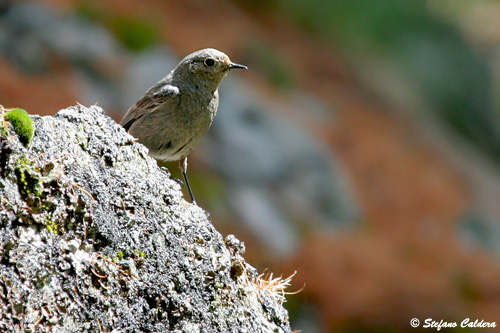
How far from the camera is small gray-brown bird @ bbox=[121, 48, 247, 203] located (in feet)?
24.2

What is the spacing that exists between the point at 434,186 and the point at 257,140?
675 cm

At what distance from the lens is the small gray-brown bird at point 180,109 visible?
7383mm

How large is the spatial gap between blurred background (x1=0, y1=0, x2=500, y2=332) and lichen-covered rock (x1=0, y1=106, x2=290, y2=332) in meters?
9.12

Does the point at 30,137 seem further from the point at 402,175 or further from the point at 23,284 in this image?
the point at 402,175

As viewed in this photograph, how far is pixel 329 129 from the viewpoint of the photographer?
21.0 metres

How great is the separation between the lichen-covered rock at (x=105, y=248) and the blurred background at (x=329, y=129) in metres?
9.12

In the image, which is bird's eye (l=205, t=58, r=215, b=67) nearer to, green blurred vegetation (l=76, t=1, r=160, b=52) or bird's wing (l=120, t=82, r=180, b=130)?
bird's wing (l=120, t=82, r=180, b=130)

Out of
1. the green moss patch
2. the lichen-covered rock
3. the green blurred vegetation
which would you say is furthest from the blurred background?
A: the green moss patch

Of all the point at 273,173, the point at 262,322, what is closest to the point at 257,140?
the point at 273,173

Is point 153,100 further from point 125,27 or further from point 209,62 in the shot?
point 125,27

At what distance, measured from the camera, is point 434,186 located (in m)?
21.3

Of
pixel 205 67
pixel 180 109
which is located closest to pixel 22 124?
pixel 180 109

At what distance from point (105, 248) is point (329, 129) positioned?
17.4 metres

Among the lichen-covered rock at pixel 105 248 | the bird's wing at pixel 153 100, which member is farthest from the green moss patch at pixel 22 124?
the bird's wing at pixel 153 100
